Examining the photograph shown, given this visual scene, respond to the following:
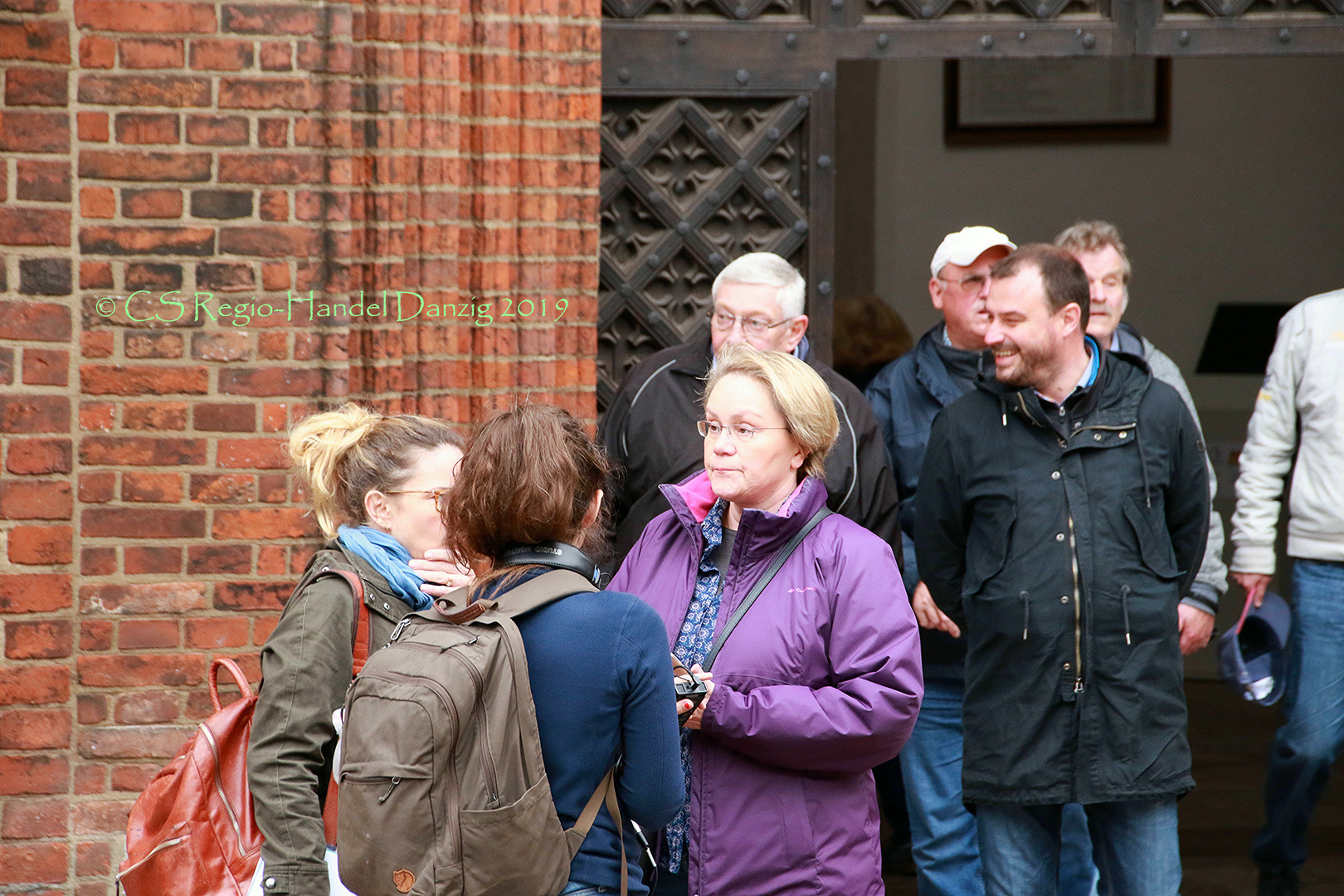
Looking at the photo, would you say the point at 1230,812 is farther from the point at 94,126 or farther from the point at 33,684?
the point at 94,126

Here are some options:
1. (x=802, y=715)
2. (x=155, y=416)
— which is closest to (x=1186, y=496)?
(x=802, y=715)

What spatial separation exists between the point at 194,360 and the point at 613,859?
212 centimetres

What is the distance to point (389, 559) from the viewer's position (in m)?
2.79

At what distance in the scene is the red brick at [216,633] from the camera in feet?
12.7

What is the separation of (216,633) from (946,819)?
2156mm

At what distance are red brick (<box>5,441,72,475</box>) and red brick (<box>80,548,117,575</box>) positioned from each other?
0.23 m

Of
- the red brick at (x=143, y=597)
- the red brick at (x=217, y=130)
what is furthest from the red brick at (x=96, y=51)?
the red brick at (x=143, y=597)

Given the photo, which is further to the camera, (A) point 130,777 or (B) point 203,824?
(A) point 130,777

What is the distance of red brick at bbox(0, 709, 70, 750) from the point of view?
12.5 ft

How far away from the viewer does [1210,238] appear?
878 cm

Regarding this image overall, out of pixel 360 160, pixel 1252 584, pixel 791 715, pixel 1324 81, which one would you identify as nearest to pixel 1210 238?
pixel 1324 81

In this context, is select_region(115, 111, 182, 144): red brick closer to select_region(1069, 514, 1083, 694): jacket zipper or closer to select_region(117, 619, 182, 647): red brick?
select_region(117, 619, 182, 647): red brick

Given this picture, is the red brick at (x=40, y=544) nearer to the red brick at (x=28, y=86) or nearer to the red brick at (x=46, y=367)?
the red brick at (x=46, y=367)

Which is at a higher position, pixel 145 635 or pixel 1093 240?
pixel 1093 240
